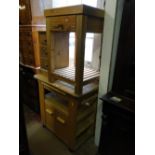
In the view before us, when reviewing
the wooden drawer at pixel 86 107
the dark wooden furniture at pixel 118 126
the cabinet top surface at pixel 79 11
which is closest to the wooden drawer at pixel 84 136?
the wooden drawer at pixel 86 107

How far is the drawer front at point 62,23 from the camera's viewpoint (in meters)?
1.15

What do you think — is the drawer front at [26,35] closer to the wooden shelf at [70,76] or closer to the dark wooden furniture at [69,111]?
the dark wooden furniture at [69,111]

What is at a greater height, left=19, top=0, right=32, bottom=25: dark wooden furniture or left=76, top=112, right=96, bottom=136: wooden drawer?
left=19, top=0, right=32, bottom=25: dark wooden furniture

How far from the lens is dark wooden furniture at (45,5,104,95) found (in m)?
1.11

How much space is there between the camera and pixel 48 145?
1.70 m

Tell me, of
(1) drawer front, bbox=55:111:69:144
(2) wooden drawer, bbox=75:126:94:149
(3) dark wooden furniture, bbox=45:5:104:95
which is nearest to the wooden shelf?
(3) dark wooden furniture, bbox=45:5:104:95

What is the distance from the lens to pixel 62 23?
1.23 meters

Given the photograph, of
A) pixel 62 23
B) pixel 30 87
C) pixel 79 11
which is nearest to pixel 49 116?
pixel 30 87

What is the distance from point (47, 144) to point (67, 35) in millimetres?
1393

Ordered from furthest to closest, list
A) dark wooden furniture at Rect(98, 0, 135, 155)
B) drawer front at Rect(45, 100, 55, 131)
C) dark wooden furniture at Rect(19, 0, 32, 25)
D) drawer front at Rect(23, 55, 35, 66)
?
drawer front at Rect(23, 55, 35, 66), dark wooden furniture at Rect(19, 0, 32, 25), drawer front at Rect(45, 100, 55, 131), dark wooden furniture at Rect(98, 0, 135, 155)

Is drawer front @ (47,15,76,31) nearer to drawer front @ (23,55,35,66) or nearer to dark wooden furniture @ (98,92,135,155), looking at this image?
dark wooden furniture @ (98,92,135,155)

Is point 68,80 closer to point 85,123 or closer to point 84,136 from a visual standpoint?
point 85,123
